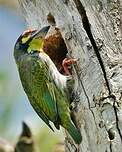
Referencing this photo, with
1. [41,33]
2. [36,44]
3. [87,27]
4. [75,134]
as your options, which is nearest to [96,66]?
[87,27]

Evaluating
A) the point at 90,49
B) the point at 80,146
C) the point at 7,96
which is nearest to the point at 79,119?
the point at 80,146

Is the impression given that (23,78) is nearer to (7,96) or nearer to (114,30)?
(114,30)

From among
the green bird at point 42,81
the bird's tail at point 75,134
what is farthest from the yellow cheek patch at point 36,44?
the bird's tail at point 75,134

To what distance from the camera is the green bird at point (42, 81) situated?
4.54 metres

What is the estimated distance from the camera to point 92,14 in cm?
427

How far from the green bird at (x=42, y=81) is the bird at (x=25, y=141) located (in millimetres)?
215

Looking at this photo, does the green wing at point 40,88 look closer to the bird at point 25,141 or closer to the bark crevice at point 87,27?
the bird at point 25,141

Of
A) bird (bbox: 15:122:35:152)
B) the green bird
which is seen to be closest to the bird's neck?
the green bird

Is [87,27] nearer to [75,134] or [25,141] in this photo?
[75,134]

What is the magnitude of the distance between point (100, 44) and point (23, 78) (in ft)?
3.30

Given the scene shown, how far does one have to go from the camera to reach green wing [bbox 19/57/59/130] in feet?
15.1

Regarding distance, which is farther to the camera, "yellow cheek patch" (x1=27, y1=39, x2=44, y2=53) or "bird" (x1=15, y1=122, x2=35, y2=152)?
"yellow cheek patch" (x1=27, y1=39, x2=44, y2=53)

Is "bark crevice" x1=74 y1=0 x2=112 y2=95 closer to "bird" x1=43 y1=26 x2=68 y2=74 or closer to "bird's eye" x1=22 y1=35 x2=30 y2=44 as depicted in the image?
"bird" x1=43 y1=26 x2=68 y2=74

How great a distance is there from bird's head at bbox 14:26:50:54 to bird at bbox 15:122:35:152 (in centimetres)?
65
